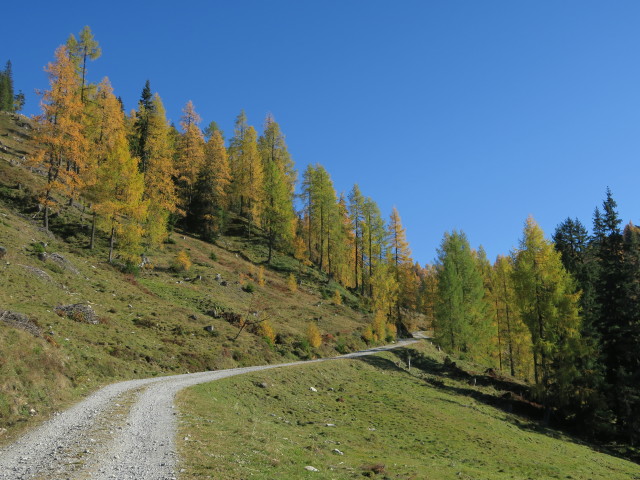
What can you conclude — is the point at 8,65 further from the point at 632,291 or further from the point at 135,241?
the point at 632,291

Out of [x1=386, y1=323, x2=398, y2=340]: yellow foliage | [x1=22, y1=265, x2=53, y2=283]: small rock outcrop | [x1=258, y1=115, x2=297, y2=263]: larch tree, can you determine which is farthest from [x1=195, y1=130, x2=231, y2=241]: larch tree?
[x1=22, y1=265, x2=53, y2=283]: small rock outcrop

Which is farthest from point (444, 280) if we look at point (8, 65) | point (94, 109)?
point (8, 65)

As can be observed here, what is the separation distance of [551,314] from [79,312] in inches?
1448

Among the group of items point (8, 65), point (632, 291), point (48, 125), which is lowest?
point (632, 291)

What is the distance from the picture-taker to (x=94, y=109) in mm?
47031

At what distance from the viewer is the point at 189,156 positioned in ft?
204

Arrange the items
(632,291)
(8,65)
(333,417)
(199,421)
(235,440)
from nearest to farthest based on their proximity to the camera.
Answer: (235,440) < (199,421) < (333,417) < (632,291) < (8,65)

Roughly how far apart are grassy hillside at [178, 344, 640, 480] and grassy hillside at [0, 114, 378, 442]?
5200 mm

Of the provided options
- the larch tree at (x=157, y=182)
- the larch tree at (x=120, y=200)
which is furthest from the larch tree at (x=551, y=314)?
the larch tree at (x=157, y=182)

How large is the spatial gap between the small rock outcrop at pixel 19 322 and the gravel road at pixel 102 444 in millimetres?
5019

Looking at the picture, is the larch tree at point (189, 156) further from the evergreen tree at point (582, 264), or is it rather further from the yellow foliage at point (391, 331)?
the evergreen tree at point (582, 264)

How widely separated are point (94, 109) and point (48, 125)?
1260 cm

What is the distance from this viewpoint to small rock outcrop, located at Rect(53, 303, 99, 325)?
23.2 m

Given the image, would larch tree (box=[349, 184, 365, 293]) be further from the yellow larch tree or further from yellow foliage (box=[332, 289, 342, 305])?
the yellow larch tree
